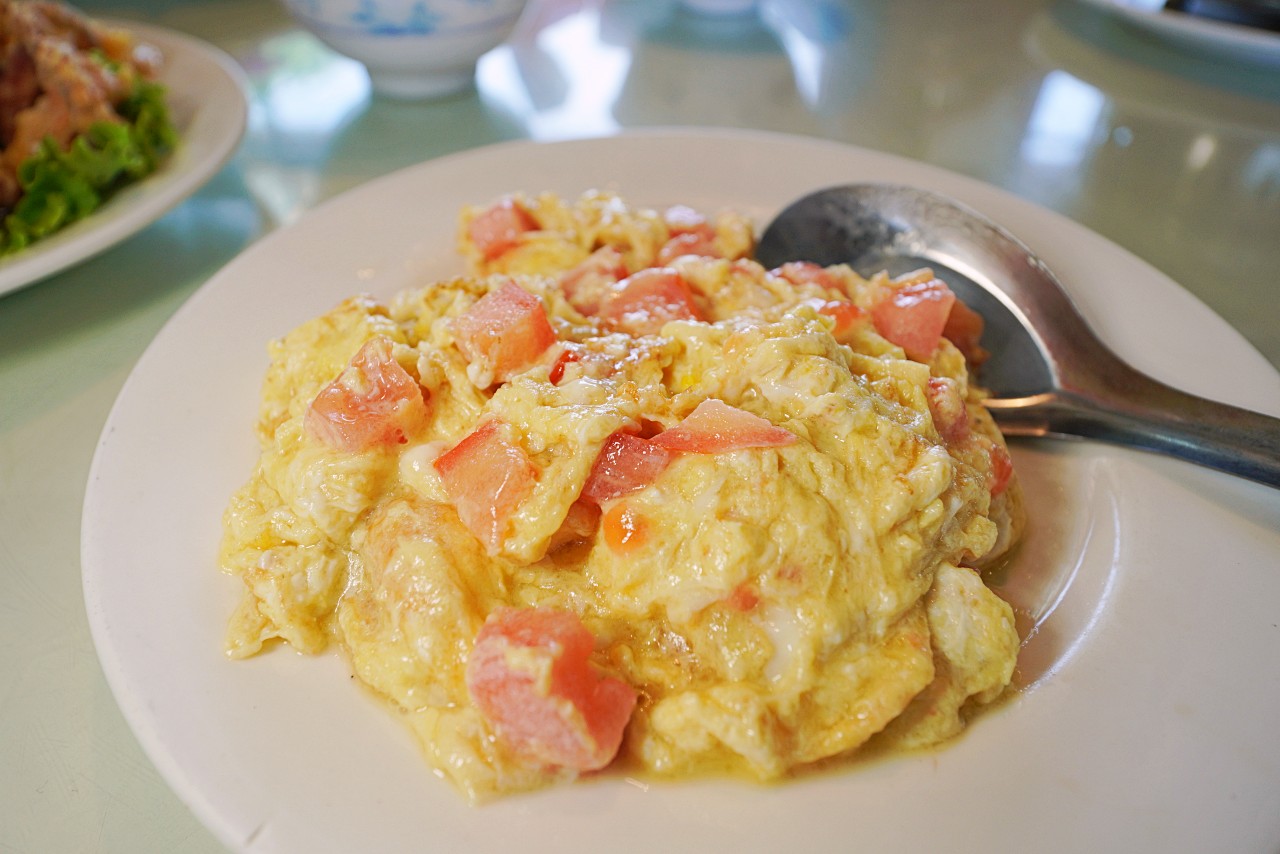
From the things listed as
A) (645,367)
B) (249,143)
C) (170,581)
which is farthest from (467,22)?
(170,581)

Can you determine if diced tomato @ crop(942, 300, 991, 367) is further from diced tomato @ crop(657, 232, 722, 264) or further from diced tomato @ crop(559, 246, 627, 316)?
diced tomato @ crop(559, 246, 627, 316)

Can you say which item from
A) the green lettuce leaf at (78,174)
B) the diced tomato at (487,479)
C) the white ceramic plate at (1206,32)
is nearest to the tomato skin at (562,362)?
the diced tomato at (487,479)

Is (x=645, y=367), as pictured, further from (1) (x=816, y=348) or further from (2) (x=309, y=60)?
(2) (x=309, y=60)

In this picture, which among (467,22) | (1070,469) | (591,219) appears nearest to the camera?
(1070,469)

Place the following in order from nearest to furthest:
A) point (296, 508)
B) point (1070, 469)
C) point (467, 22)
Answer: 1. point (296, 508)
2. point (1070, 469)
3. point (467, 22)

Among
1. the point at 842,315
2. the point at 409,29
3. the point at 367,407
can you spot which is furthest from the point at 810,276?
the point at 409,29

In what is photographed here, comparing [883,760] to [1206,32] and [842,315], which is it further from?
[1206,32]

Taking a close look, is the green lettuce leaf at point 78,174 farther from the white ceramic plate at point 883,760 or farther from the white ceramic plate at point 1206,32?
the white ceramic plate at point 1206,32

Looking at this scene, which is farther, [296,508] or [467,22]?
[467,22]
